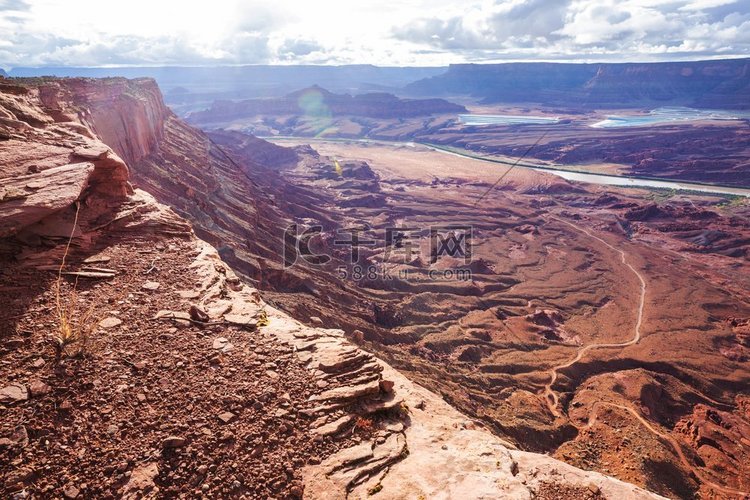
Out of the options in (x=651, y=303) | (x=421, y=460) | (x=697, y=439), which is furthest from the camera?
(x=651, y=303)

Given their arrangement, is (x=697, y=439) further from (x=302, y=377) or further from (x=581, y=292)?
(x=302, y=377)

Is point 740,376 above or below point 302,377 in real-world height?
below

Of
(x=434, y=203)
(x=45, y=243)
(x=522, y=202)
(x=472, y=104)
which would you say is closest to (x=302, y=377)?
(x=45, y=243)

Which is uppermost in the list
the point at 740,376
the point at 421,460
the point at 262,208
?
the point at 421,460
